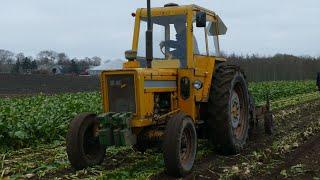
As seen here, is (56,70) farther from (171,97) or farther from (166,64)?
(171,97)

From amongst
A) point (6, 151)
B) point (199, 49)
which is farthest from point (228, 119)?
point (6, 151)

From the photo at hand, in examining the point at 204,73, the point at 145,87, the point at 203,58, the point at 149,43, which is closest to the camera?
the point at 145,87

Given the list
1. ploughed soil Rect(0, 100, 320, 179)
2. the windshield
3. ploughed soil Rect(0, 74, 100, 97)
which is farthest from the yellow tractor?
ploughed soil Rect(0, 74, 100, 97)

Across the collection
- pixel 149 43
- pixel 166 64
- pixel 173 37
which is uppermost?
pixel 173 37

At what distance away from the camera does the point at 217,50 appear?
9812 mm

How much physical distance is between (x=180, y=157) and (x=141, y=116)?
0.81 m

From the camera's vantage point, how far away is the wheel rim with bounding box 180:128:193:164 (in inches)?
299

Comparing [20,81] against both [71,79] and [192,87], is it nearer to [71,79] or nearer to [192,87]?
[71,79]

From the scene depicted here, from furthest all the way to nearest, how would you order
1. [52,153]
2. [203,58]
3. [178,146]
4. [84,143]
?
[52,153], [203,58], [84,143], [178,146]

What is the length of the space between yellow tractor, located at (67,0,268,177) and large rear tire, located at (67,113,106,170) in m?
0.01

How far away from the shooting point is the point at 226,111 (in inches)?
342

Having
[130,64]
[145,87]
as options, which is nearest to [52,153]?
[130,64]

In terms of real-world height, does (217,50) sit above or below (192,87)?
above

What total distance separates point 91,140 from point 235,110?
284 cm
